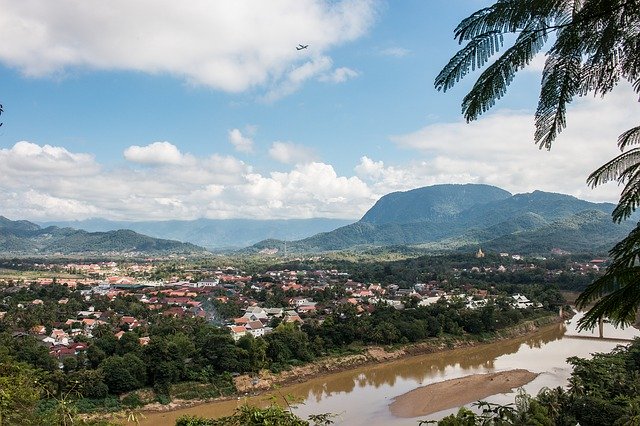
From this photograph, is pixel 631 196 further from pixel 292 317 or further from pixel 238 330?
pixel 292 317

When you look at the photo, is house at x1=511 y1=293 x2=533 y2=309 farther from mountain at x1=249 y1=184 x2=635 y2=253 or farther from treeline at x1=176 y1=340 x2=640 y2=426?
mountain at x1=249 y1=184 x2=635 y2=253

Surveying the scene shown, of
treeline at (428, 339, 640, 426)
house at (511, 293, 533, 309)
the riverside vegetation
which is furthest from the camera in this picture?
house at (511, 293, 533, 309)

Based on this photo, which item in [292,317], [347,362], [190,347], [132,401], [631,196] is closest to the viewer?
[631,196]

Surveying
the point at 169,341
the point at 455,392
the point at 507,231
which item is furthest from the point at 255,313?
the point at 507,231

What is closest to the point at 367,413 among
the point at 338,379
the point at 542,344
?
the point at 338,379

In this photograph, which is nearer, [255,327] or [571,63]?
[571,63]

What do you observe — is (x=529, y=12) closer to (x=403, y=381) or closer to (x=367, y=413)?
(x=367, y=413)

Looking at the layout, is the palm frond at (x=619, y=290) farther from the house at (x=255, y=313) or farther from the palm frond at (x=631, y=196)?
the house at (x=255, y=313)

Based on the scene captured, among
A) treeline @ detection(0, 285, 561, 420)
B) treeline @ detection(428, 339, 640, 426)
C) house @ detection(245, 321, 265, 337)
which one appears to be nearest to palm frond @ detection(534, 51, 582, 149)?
treeline @ detection(428, 339, 640, 426)

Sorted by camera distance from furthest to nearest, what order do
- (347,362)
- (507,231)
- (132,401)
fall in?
(507,231), (347,362), (132,401)
